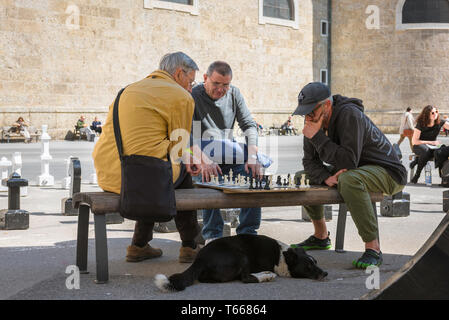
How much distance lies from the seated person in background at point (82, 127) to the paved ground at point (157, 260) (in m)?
16.4

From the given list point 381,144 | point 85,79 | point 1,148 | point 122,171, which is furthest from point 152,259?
Result: point 85,79

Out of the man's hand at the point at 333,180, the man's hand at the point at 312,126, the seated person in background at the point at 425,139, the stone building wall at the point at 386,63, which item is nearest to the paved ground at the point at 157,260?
the man's hand at the point at 333,180

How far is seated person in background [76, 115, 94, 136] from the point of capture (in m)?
24.7

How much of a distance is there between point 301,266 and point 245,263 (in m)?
0.36

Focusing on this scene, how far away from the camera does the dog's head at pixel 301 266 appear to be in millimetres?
4047

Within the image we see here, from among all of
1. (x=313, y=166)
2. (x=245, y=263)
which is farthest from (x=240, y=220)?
(x=245, y=263)

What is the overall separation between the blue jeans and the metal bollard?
1957 millimetres

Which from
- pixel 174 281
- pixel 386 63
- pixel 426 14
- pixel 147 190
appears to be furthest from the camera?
pixel 386 63

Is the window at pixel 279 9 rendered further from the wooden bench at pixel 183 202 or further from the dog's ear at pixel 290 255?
the dog's ear at pixel 290 255

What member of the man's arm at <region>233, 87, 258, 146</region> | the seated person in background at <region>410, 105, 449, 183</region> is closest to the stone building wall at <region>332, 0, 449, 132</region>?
the seated person in background at <region>410, 105, 449, 183</region>

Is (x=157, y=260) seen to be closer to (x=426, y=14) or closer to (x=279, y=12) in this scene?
(x=279, y=12)

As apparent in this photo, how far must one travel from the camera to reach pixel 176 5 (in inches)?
1119

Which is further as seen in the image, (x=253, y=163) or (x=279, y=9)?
(x=279, y=9)

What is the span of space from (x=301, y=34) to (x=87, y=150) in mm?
17931
